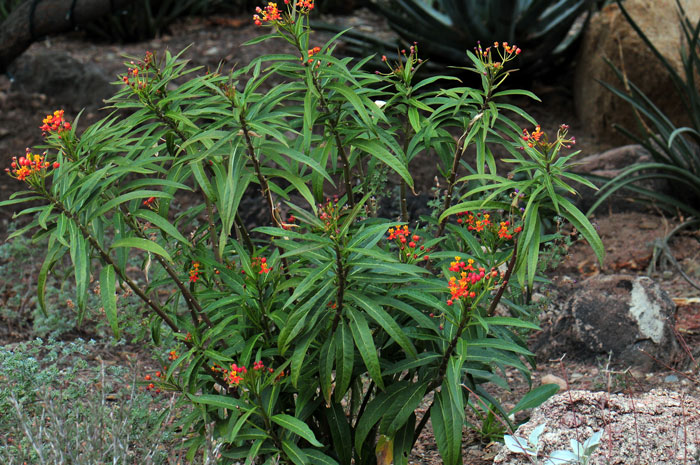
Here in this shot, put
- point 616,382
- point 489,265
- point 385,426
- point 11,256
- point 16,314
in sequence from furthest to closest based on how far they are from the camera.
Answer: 1. point 11,256
2. point 16,314
3. point 616,382
4. point 489,265
5. point 385,426

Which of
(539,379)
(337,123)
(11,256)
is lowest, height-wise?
(539,379)

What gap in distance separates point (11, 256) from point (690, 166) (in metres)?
4.22

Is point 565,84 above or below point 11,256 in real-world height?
above

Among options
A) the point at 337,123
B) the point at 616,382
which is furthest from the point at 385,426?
the point at 616,382

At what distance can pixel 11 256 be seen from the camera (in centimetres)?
457

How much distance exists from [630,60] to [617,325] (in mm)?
2948

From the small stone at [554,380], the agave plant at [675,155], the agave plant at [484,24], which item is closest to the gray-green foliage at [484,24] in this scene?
the agave plant at [484,24]

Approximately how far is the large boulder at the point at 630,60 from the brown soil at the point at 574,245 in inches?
8.7

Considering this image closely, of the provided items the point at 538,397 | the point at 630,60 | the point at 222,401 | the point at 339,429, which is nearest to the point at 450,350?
the point at 339,429

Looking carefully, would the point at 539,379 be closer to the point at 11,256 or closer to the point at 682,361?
the point at 682,361

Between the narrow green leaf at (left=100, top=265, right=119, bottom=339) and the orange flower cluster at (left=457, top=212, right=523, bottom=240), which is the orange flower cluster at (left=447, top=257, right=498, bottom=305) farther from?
the narrow green leaf at (left=100, top=265, right=119, bottom=339)

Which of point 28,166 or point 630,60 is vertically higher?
point 630,60

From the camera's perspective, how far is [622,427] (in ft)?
7.75

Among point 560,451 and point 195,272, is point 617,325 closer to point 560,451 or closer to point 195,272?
point 560,451
